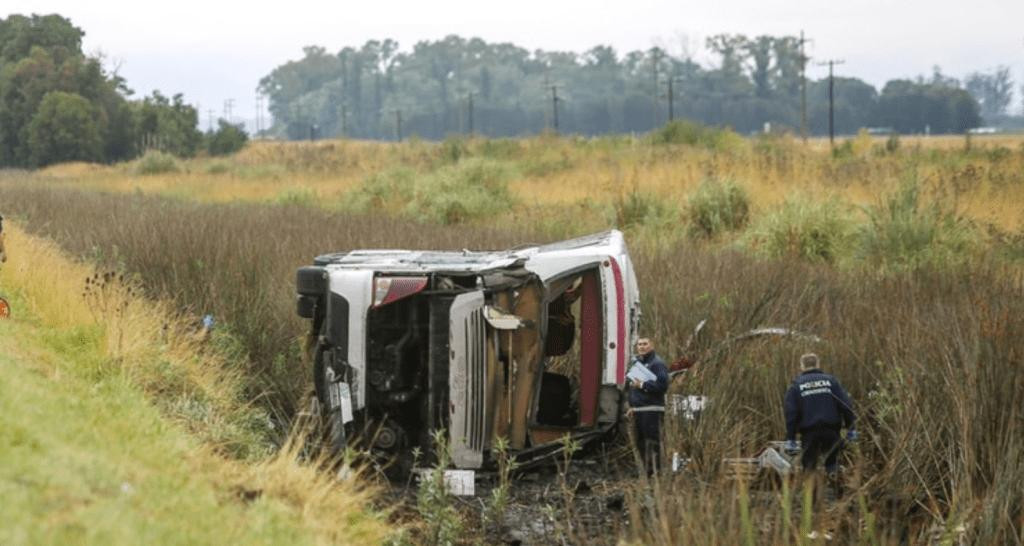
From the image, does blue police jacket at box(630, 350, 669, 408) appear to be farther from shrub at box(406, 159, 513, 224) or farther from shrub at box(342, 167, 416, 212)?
shrub at box(342, 167, 416, 212)

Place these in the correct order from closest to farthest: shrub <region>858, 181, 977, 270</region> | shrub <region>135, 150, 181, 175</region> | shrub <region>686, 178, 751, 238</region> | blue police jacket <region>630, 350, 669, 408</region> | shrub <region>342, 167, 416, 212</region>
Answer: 1. blue police jacket <region>630, 350, 669, 408</region>
2. shrub <region>858, 181, 977, 270</region>
3. shrub <region>686, 178, 751, 238</region>
4. shrub <region>342, 167, 416, 212</region>
5. shrub <region>135, 150, 181, 175</region>

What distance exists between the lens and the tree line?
83438mm

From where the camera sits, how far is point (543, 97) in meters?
176

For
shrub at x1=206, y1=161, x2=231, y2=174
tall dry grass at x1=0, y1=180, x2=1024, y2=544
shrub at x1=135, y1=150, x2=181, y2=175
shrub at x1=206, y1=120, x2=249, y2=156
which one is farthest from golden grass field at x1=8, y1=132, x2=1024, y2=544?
shrub at x1=206, y1=120, x2=249, y2=156

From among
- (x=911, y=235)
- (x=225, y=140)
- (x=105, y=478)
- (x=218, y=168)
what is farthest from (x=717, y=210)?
(x=225, y=140)

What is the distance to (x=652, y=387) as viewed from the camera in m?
→ 11.4

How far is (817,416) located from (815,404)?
0.09 meters

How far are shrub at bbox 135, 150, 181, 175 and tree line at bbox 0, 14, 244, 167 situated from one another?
40.2ft

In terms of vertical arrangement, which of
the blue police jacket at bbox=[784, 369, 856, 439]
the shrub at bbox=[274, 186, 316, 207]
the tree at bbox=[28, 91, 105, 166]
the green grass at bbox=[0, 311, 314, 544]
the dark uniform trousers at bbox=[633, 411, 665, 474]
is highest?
the tree at bbox=[28, 91, 105, 166]

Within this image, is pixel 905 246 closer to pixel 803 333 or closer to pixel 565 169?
pixel 803 333

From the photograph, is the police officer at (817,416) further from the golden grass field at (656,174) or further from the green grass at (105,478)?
the golden grass field at (656,174)

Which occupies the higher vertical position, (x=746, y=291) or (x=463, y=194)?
(x=463, y=194)

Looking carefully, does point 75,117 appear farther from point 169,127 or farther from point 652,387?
point 652,387

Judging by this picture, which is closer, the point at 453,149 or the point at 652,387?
the point at 652,387
